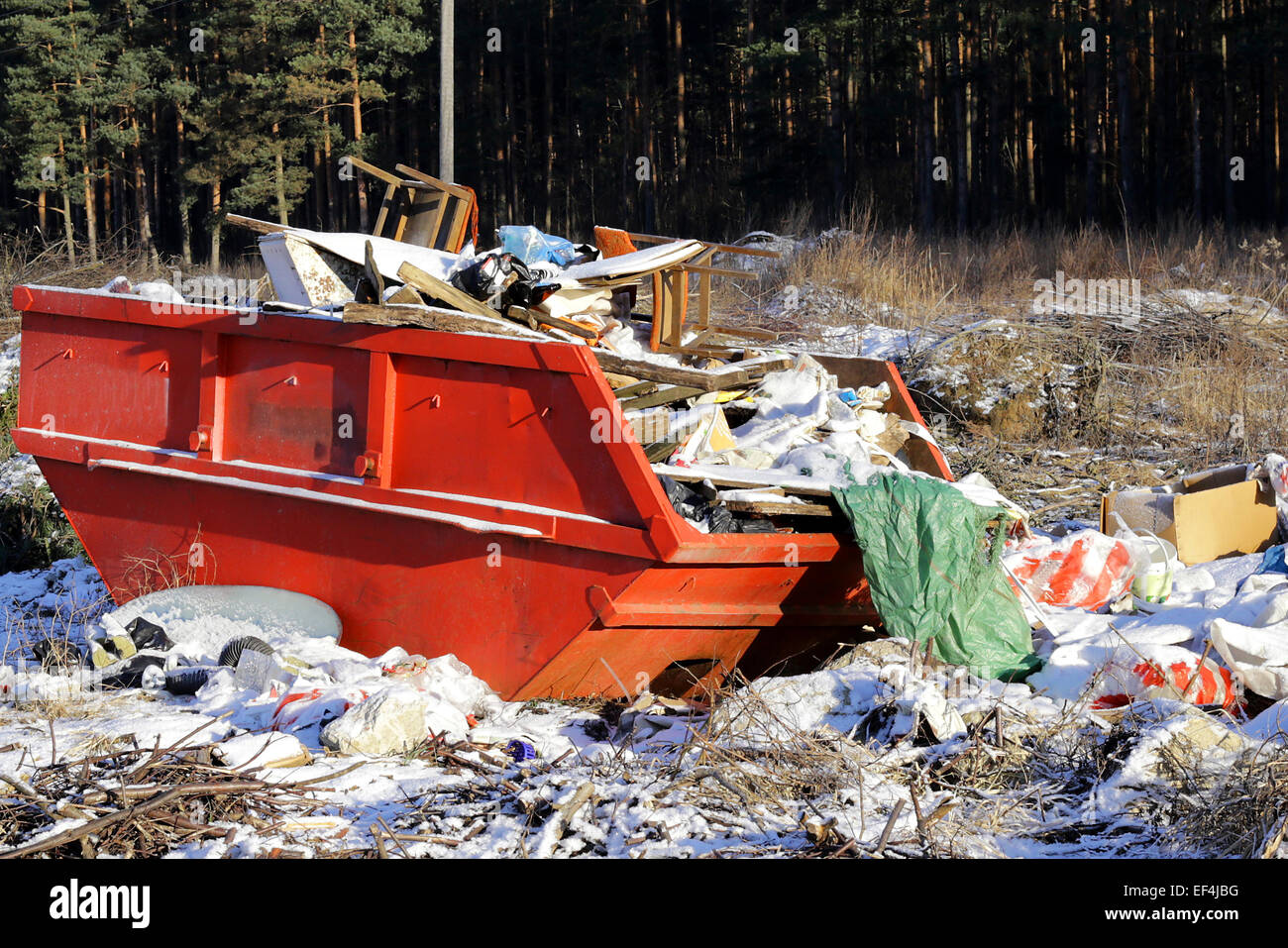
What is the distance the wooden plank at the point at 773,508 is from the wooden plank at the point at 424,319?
104 centimetres

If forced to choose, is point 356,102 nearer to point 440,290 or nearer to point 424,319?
point 440,290

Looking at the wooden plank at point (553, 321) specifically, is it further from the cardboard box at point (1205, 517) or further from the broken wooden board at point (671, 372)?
the cardboard box at point (1205, 517)

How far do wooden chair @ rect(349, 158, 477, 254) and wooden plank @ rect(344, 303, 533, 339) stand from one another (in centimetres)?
171

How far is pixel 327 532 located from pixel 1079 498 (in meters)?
4.50

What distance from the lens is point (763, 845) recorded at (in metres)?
2.90

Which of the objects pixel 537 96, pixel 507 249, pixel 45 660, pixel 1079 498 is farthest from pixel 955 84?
pixel 45 660

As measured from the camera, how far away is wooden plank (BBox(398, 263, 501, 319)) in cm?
462

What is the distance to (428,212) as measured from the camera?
6.12m

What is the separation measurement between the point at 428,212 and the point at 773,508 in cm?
291

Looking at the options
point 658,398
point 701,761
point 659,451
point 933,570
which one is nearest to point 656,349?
point 658,398

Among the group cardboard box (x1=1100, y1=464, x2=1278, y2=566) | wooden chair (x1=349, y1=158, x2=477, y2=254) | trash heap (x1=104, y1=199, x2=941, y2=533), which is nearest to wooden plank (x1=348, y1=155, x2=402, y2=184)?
wooden chair (x1=349, y1=158, x2=477, y2=254)

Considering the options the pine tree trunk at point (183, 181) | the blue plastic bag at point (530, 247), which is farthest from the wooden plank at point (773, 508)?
the pine tree trunk at point (183, 181)

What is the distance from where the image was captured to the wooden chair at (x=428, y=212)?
6066 millimetres

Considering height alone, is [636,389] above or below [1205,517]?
above
